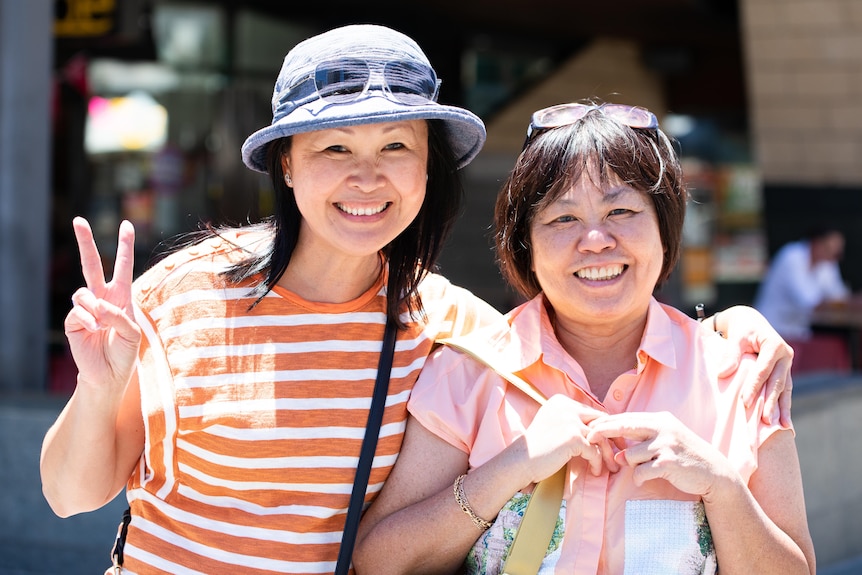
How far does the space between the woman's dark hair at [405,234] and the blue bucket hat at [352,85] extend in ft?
0.41

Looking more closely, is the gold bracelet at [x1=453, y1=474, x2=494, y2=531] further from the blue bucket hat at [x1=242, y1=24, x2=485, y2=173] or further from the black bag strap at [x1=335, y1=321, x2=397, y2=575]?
the blue bucket hat at [x1=242, y1=24, x2=485, y2=173]

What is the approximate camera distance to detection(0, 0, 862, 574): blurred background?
17.4 feet

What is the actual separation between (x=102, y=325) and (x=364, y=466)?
62 centimetres

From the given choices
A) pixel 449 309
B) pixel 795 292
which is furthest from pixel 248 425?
pixel 795 292

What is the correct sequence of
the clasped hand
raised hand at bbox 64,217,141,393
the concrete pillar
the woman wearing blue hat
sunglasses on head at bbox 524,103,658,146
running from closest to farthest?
the clasped hand
raised hand at bbox 64,217,141,393
the woman wearing blue hat
sunglasses on head at bbox 524,103,658,146
the concrete pillar

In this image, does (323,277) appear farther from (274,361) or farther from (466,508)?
(466,508)

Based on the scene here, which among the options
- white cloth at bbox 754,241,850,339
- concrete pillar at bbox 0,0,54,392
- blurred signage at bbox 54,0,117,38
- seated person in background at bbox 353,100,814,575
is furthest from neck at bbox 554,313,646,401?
white cloth at bbox 754,241,850,339

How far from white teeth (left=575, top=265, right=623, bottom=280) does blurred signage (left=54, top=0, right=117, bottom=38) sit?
558cm

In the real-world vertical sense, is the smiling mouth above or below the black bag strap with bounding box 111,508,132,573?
above

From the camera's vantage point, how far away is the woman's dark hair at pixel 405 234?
2.27 meters

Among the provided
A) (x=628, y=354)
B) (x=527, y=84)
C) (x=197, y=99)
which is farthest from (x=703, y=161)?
(x=628, y=354)

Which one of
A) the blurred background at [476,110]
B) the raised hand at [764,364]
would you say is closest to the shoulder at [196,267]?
the raised hand at [764,364]

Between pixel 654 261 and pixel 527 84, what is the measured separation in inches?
434

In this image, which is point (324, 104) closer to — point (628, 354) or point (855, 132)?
point (628, 354)
